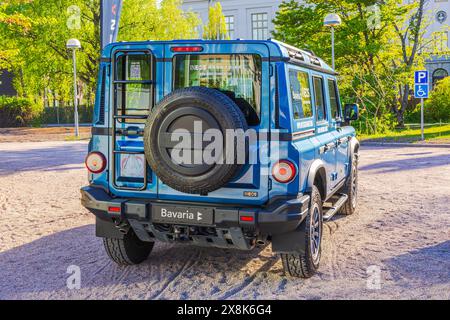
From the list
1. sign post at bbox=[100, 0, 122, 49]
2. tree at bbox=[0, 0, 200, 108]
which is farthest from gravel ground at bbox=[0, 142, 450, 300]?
tree at bbox=[0, 0, 200, 108]

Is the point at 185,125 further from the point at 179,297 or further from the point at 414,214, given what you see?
the point at 414,214

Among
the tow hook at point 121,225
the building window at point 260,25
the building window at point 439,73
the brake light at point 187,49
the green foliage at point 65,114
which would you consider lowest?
the tow hook at point 121,225

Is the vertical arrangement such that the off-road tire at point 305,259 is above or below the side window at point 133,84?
below

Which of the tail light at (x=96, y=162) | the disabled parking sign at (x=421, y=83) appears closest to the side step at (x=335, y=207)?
the tail light at (x=96, y=162)

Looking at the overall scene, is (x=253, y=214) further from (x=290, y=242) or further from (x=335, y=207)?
(x=335, y=207)

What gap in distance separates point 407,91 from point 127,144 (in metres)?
25.4

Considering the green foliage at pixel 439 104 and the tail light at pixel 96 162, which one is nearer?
the tail light at pixel 96 162

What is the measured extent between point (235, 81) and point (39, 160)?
44.5ft

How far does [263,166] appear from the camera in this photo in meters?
4.76

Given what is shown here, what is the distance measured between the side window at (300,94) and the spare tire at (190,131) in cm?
66

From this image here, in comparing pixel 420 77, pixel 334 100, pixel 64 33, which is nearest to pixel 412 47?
pixel 420 77

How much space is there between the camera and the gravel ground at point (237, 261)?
488cm

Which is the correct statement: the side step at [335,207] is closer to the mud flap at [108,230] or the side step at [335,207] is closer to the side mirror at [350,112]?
→ the side mirror at [350,112]

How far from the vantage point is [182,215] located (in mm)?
4848
